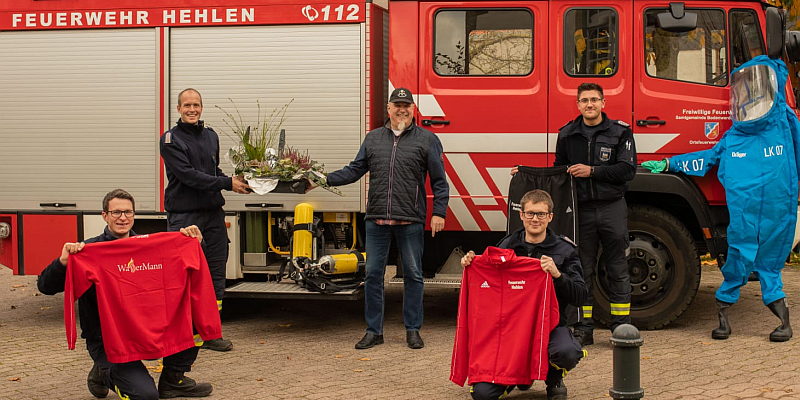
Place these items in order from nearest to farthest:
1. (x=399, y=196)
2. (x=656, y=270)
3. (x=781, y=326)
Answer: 1. (x=399, y=196)
2. (x=781, y=326)
3. (x=656, y=270)

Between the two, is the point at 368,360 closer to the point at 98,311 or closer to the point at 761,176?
the point at 98,311

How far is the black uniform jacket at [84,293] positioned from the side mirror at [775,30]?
4889 mm

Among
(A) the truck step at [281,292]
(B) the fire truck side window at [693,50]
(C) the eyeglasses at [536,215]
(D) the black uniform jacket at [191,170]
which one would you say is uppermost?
(B) the fire truck side window at [693,50]

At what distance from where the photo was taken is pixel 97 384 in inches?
197

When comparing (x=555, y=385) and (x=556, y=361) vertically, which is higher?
(x=556, y=361)

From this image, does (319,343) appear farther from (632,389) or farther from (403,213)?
(632,389)

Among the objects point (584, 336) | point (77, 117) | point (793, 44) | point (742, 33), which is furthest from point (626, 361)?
point (77, 117)

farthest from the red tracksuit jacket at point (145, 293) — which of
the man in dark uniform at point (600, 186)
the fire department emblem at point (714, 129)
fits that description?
the fire department emblem at point (714, 129)

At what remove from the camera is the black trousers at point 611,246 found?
247 inches

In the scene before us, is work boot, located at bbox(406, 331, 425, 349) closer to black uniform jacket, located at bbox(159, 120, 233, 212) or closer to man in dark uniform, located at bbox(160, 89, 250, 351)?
man in dark uniform, located at bbox(160, 89, 250, 351)

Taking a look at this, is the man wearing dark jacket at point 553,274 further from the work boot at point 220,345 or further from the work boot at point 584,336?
the work boot at point 220,345

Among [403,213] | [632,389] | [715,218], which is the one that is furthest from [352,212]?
[632,389]

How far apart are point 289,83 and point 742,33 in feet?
11.9

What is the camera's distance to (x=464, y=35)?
681cm
